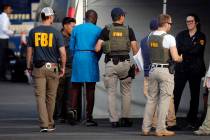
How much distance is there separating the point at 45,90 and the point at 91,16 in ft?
5.75

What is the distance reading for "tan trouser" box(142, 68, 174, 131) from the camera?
44.8 feet

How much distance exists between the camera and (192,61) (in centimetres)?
1518

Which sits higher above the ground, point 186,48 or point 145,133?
point 186,48

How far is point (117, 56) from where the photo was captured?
15156 mm

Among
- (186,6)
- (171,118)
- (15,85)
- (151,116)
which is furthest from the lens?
(15,85)

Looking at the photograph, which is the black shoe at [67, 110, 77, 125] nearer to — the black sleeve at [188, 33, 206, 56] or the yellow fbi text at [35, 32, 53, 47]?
the yellow fbi text at [35, 32, 53, 47]

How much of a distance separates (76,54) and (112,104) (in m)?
1.07

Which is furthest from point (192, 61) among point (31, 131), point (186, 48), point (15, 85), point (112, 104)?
point (15, 85)

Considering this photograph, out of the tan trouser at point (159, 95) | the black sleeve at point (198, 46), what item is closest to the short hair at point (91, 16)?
the black sleeve at point (198, 46)

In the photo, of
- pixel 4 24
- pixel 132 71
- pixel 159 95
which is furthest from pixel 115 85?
pixel 4 24

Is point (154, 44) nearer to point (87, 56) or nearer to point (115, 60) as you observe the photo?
point (115, 60)

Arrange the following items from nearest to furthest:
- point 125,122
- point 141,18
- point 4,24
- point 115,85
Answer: point 115,85
point 125,122
point 141,18
point 4,24

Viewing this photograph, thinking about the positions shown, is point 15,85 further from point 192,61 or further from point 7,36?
point 192,61

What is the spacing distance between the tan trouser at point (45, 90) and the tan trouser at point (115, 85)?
1201 millimetres
